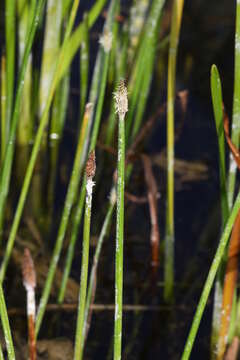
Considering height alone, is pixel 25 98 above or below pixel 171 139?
above

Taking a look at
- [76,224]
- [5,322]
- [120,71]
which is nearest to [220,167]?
[76,224]

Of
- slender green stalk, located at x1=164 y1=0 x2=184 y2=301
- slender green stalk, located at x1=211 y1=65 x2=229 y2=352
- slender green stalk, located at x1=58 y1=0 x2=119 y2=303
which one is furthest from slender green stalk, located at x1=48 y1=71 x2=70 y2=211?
slender green stalk, located at x1=211 y1=65 x2=229 y2=352

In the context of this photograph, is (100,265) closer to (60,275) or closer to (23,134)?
(60,275)

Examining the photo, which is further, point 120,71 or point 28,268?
point 120,71

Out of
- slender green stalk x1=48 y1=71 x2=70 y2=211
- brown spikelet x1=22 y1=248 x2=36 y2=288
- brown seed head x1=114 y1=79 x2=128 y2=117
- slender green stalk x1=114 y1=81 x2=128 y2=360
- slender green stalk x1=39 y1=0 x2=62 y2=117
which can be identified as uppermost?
slender green stalk x1=39 y1=0 x2=62 y2=117

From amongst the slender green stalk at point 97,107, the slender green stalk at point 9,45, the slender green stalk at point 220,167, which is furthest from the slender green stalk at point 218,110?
the slender green stalk at point 9,45

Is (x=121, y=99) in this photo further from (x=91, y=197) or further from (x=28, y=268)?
(x=28, y=268)

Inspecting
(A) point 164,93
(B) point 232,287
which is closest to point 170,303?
(B) point 232,287

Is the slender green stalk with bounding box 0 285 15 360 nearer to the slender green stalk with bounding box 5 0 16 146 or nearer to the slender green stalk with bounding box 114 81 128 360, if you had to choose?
the slender green stalk with bounding box 114 81 128 360
